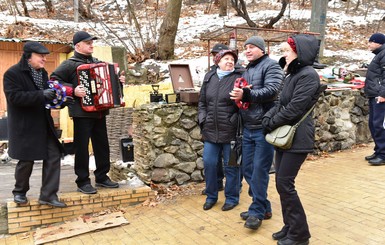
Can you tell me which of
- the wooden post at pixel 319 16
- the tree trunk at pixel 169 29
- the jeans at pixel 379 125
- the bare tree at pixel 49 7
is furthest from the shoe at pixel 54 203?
the bare tree at pixel 49 7

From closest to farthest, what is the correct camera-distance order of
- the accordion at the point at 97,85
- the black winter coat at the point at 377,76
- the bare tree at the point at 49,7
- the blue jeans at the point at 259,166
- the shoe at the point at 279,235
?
1. the shoe at the point at 279,235
2. the blue jeans at the point at 259,166
3. the accordion at the point at 97,85
4. the black winter coat at the point at 377,76
5. the bare tree at the point at 49,7

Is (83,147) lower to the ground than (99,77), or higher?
lower

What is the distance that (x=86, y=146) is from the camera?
14.8ft

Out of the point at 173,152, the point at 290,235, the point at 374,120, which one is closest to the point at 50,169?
the point at 173,152

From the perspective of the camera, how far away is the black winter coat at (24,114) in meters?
3.88

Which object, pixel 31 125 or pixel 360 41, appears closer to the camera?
pixel 31 125

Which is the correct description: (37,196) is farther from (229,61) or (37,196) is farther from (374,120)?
(374,120)

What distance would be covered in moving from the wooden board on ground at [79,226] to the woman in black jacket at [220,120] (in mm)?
1125

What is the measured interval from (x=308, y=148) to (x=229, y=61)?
5.17 ft

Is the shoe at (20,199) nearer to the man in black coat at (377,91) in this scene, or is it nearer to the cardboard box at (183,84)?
the cardboard box at (183,84)

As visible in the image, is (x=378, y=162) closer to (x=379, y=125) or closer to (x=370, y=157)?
(x=370, y=157)

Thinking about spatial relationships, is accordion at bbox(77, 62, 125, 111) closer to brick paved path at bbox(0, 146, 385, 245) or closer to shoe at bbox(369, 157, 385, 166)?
brick paved path at bbox(0, 146, 385, 245)

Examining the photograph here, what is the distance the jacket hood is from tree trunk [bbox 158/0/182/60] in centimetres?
1008

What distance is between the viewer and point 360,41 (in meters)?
15.0
